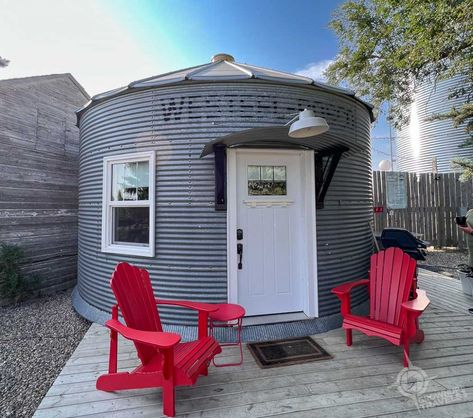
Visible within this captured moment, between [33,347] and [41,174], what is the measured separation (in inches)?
130

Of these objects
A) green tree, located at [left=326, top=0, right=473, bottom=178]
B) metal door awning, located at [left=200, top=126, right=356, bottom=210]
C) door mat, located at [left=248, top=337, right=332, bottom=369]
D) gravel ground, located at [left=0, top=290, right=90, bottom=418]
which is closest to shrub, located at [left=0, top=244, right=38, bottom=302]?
gravel ground, located at [left=0, top=290, right=90, bottom=418]

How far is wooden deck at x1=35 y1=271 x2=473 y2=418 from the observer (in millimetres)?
2021

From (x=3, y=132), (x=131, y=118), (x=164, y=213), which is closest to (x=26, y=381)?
(x=164, y=213)

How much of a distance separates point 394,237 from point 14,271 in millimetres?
6231

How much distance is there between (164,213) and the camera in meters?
3.42

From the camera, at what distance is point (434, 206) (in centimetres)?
830

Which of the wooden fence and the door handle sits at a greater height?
the wooden fence

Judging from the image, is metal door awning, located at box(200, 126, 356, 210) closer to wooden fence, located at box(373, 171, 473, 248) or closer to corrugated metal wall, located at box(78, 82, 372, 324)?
corrugated metal wall, located at box(78, 82, 372, 324)

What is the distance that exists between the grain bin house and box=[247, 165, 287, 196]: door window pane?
13 mm

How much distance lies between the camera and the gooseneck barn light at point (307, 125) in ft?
8.05

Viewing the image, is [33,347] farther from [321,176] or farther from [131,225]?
[321,176]

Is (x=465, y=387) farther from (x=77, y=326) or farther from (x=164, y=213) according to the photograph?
(x=77, y=326)

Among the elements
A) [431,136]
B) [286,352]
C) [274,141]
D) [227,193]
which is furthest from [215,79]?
[431,136]

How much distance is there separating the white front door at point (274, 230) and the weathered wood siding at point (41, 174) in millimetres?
3994
